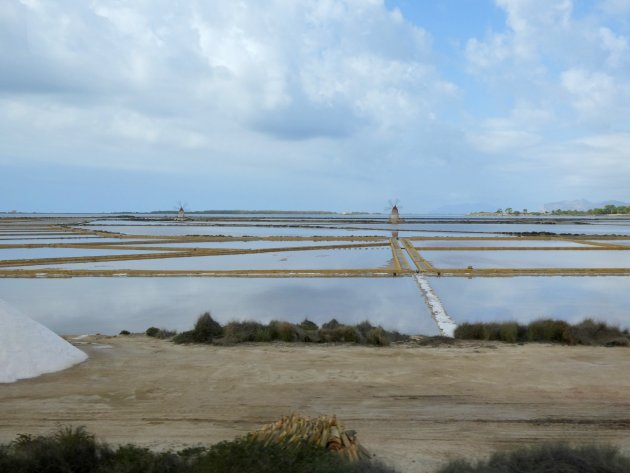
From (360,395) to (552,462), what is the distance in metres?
2.00

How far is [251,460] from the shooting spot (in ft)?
9.27

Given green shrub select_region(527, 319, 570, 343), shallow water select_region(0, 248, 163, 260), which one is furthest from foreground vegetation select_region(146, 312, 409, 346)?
shallow water select_region(0, 248, 163, 260)

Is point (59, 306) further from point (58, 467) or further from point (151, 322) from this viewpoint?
point (58, 467)

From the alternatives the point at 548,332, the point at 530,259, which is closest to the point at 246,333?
the point at 548,332

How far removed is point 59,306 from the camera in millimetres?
10117

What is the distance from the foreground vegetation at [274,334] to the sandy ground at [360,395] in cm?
34

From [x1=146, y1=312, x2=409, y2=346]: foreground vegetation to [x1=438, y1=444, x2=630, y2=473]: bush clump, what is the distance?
3.70 meters

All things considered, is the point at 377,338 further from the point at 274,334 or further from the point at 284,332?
the point at 274,334

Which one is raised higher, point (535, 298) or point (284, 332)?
point (284, 332)

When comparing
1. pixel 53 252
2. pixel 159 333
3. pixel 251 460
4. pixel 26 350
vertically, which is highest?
pixel 53 252

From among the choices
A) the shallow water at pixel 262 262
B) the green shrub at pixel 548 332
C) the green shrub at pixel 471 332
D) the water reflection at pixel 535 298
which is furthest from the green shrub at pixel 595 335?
the shallow water at pixel 262 262

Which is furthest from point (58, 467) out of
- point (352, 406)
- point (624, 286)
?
point (624, 286)

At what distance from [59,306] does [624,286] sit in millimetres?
12107

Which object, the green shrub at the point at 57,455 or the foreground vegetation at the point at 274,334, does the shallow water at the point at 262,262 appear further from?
the green shrub at the point at 57,455
